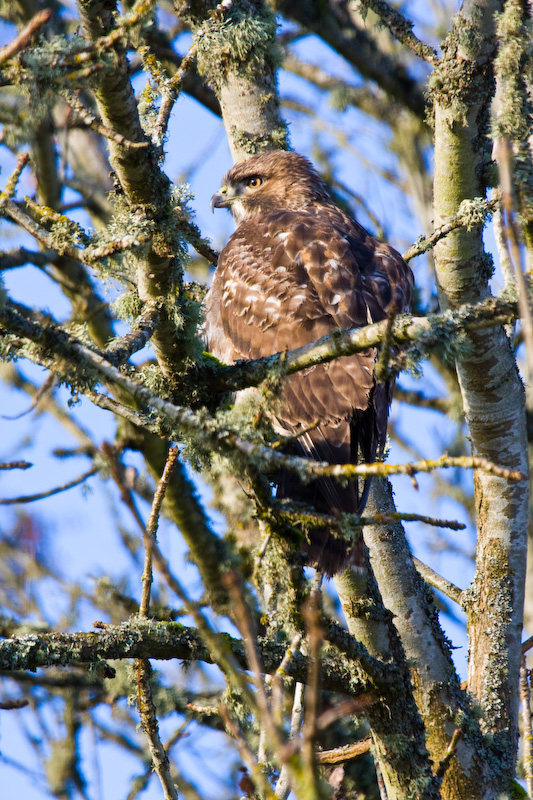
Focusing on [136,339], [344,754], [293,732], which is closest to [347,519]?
[136,339]

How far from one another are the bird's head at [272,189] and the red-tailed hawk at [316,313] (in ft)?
0.75

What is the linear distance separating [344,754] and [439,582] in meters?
0.91

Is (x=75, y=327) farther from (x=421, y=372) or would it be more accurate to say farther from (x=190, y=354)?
(x=421, y=372)

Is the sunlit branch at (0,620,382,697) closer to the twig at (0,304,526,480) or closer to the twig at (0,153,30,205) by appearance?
the twig at (0,304,526,480)

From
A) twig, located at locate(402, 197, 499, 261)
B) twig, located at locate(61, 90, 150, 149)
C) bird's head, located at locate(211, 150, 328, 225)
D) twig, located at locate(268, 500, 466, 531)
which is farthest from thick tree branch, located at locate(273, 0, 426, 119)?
twig, located at locate(268, 500, 466, 531)

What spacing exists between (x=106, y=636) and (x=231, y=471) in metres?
0.71

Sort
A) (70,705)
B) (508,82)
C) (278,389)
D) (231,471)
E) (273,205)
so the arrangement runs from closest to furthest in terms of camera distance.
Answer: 1. (231,471)
2. (278,389)
3. (508,82)
4. (70,705)
5. (273,205)

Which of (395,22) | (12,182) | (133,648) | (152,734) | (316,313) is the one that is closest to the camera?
(12,182)

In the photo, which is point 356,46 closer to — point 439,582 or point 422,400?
point 422,400

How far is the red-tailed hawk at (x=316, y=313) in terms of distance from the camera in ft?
10.6

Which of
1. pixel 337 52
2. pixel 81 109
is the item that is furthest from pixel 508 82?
pixel 337 52

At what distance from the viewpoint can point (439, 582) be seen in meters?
3.76

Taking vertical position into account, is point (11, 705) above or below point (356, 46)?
below

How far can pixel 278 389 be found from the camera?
234 centimetres
